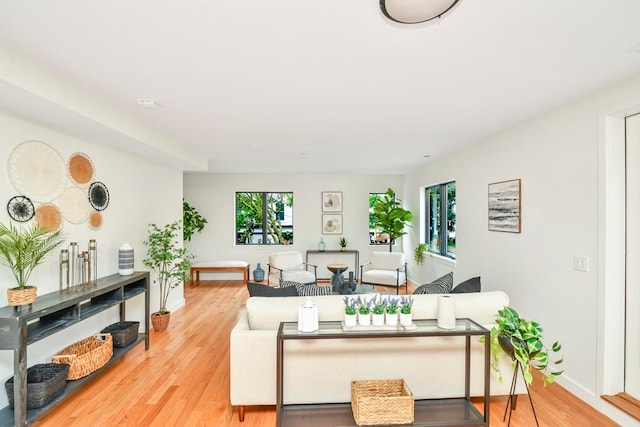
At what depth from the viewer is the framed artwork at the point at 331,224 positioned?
766 centimetres

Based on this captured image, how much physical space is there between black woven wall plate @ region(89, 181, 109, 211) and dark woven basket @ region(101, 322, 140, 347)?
1256mm

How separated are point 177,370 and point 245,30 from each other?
300cm

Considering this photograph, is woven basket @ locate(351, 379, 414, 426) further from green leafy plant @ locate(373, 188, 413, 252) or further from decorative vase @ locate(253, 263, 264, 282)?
decorative vase @ locate(253, 263, 264, 282)

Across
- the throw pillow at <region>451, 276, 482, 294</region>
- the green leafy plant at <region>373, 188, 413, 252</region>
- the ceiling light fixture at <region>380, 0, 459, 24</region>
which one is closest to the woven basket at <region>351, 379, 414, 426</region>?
the throw pillow at <region>451, 276, 482, 294</region>

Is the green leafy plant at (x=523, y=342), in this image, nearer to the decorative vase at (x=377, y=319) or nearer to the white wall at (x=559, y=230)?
the decorative vase at (x=377, y=319)

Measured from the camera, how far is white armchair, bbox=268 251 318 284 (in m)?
5.91

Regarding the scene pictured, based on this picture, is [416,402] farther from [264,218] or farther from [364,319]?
[264,218]

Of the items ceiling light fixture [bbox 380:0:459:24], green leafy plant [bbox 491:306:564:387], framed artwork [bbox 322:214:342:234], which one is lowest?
green leafy plant [bbox 491:306:564:387]

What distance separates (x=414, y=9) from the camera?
1.29 m

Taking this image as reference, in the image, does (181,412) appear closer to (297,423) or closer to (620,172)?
(297,423)

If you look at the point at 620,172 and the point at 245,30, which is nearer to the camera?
the point at 245,30

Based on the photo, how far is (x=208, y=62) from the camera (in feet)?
6.74

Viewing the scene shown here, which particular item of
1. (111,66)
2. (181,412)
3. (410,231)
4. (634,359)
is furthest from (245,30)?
(410,231)

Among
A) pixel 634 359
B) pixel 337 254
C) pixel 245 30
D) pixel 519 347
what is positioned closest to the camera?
pixel 245 30
